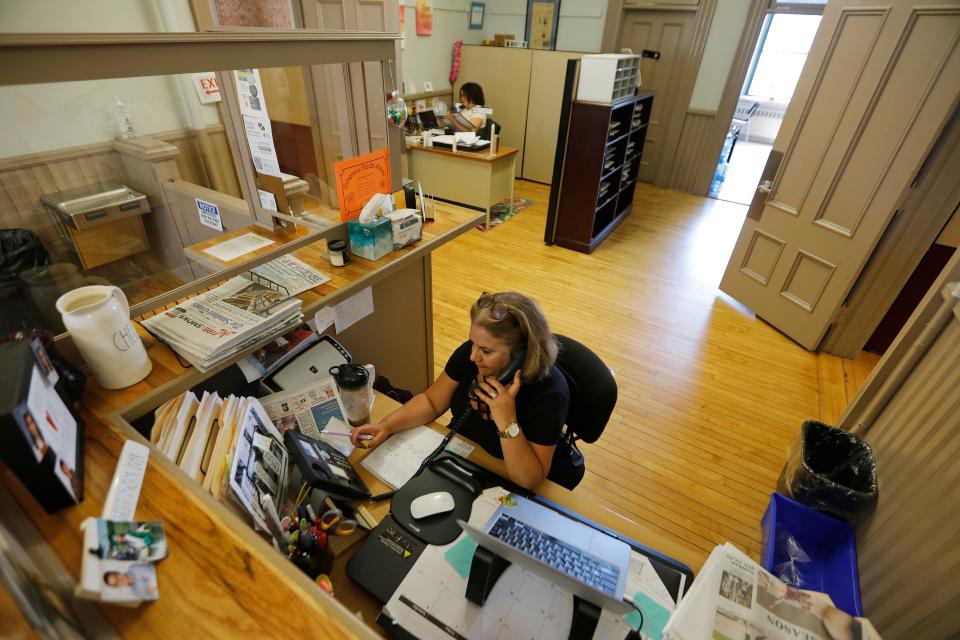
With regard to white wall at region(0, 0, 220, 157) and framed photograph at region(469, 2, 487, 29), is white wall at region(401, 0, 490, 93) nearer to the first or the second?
framed photograph at region(469, 2, 487, 29)

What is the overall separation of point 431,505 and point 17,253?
3.06 m

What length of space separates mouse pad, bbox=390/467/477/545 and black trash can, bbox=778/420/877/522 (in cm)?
150

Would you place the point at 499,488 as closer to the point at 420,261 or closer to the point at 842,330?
the point at 420,261

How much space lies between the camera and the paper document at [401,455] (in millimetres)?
1218

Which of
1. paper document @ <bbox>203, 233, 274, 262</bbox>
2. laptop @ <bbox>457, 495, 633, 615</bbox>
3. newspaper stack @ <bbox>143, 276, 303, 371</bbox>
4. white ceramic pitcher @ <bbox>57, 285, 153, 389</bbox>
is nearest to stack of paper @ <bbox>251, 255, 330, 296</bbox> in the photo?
newspaper stack @ <bbox>143, 276, 303, 371</bbox>

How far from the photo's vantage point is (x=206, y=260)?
72.6 inches

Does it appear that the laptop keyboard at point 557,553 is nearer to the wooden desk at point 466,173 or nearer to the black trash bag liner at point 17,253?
the black trash bag liner at point 17,253

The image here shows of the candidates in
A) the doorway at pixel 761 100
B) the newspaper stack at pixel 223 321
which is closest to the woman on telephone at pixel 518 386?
the newspaper stack at pixel 223 321

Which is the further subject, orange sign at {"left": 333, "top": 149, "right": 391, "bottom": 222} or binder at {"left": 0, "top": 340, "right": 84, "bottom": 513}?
orange sign at {"left": 333, "top": 149, "right": 391, "bottom": 222}

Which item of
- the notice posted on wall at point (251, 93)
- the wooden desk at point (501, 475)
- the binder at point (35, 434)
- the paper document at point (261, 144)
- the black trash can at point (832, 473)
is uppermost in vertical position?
the notice posted on wall at point (251, 93)

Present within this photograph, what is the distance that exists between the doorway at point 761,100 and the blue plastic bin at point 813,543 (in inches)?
186

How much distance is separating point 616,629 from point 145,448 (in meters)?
0.98

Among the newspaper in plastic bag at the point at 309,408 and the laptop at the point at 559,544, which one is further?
the newspaper in plastic bag at the point at 309,408

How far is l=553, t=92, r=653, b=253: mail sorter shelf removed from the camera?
3.90 m
